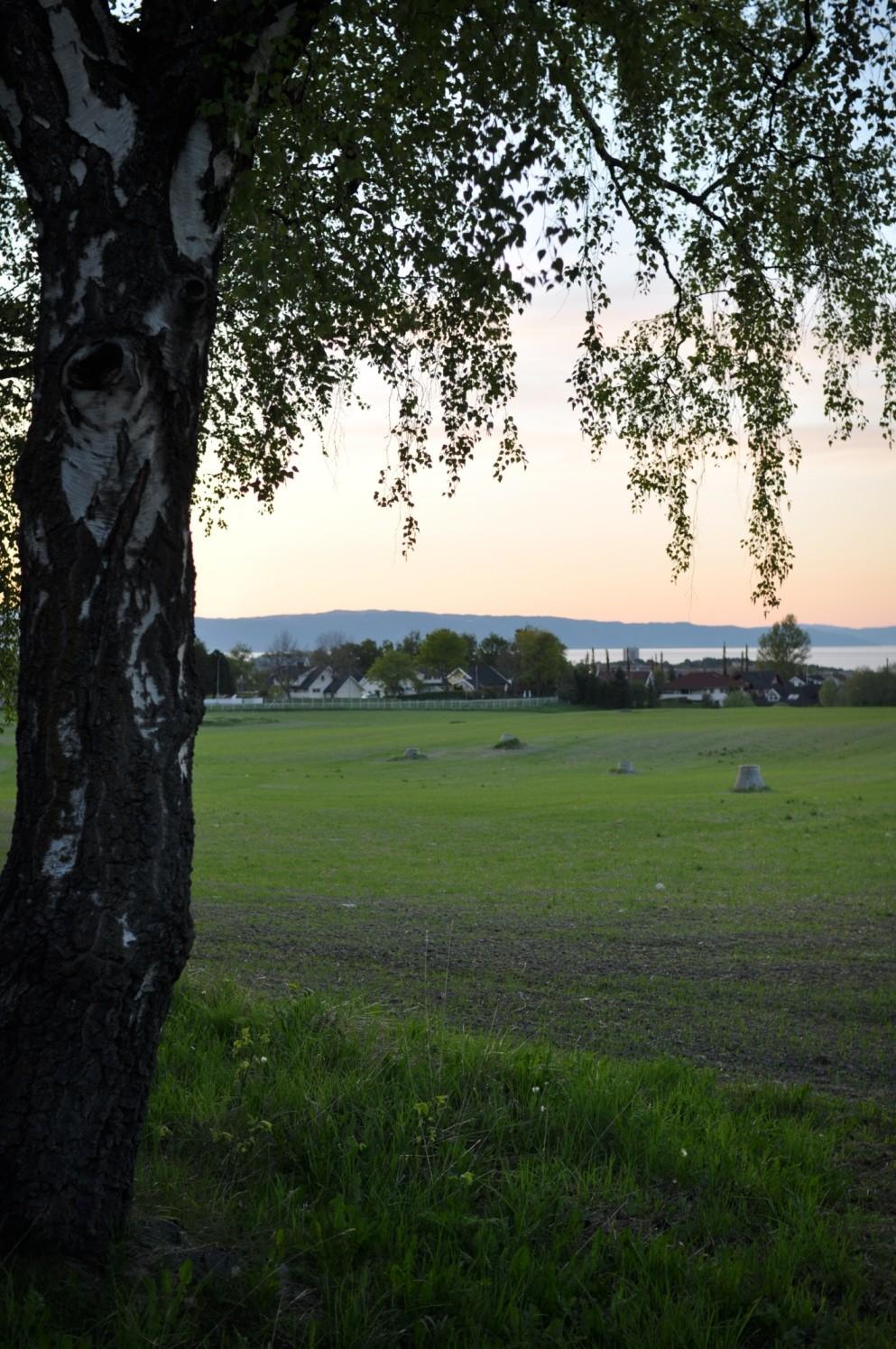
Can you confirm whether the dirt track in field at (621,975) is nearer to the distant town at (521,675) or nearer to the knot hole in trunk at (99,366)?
the knot hole in trunk at (99,366)

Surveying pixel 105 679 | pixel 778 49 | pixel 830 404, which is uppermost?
pixel 778 49

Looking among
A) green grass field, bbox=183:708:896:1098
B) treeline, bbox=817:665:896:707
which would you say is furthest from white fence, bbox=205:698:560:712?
green grass field, bbox=183:708:896:1098

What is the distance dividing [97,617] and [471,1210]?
279 cm

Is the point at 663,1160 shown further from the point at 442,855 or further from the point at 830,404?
the point at 442,855

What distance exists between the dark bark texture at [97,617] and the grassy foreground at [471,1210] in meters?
0.51

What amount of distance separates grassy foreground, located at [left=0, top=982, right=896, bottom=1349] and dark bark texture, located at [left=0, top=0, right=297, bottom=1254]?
51 centimetres

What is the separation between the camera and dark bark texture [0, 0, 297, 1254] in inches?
153

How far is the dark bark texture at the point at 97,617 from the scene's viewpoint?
3893 mm

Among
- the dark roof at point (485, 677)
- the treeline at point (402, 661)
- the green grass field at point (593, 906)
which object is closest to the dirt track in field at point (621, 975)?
the green grass field at point (593, 906)

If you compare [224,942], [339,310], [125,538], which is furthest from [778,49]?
[224,942]

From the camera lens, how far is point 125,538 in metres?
4.05

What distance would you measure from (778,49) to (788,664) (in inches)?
6348

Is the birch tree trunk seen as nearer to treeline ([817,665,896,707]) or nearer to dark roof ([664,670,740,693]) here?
treeline ([817,665,896,707])

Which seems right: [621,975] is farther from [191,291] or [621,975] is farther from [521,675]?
[521,675]
